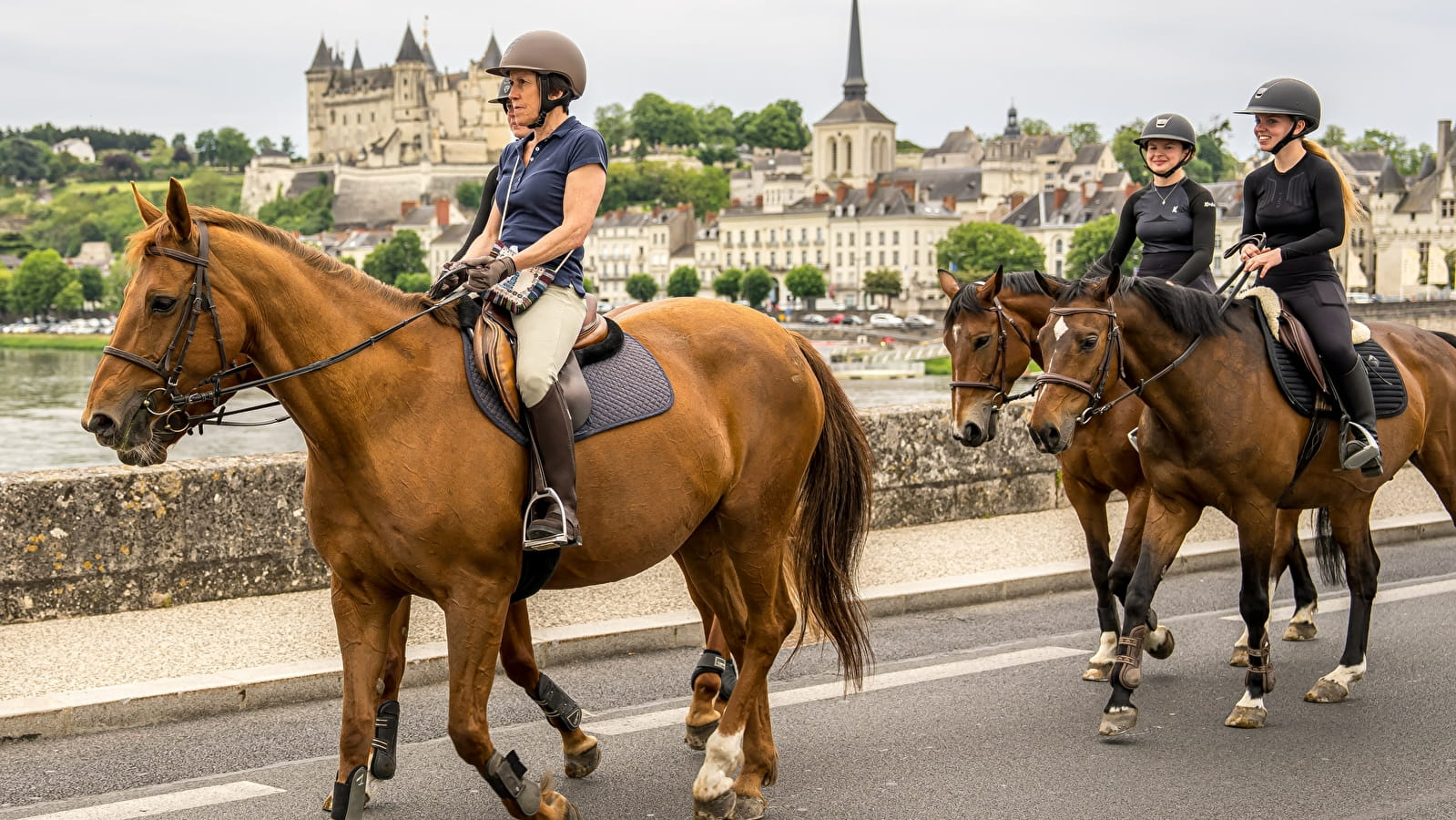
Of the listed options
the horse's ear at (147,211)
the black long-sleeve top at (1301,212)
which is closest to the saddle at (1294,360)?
the black long-sleeve top at (1301,212)

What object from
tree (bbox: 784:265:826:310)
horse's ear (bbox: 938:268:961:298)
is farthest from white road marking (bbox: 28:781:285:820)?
tree (bbox: 784:265:826:310)

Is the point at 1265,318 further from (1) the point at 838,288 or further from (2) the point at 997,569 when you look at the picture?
(1) the point at 838,288

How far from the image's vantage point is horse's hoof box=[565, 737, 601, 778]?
21.2 ft

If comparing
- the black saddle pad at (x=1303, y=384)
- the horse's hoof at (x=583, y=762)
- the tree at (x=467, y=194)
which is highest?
the black saddle pad at (x=1303, y=384)

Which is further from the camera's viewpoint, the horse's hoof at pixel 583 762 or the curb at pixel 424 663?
the curb at pixel 424 663

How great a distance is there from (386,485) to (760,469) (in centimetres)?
164

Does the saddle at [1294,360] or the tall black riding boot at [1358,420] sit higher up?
the saddle at [1294,360]

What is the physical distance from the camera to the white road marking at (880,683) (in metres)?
7.28

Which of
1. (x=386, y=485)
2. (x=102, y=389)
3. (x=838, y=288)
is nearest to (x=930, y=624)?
(x=386, y=485)

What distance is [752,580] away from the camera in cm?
645

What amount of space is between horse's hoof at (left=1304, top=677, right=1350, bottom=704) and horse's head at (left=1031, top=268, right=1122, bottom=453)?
1.82 meters

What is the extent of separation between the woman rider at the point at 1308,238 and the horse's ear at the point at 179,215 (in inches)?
193

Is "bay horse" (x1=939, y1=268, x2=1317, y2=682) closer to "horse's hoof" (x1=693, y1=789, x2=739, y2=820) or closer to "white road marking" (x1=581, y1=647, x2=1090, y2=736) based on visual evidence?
"white road marking" (x1=581, y1=647, x2=1090, y2=736)

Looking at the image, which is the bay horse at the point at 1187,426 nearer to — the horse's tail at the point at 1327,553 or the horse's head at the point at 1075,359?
the horse's head at the point at 1075,359
